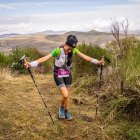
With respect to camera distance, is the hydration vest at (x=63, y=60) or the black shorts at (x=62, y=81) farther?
the black shorts at (x=62, y=81)

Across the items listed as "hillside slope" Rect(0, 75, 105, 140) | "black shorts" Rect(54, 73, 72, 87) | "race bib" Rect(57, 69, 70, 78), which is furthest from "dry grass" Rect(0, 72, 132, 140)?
"race bib" Rect(57, 69, 70, 78)

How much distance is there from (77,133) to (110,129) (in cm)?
67

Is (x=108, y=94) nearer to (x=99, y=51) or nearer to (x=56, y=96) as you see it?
(x=56, y=96)

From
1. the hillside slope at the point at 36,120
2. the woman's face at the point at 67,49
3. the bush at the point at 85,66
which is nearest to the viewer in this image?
the hillside slope at the point at 36,120

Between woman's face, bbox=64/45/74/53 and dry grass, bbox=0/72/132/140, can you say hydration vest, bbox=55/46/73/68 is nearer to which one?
woman's face, bbox=64/45/74/53

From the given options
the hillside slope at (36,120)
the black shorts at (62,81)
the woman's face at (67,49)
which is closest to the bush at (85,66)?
the hillside slope at (36,120)

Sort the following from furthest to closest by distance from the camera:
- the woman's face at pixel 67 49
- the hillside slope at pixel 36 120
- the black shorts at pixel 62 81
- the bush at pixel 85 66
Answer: the bush at pixel 85 66 → the black shorts at pixel 62 81 → the woman's face at pixel 67 49 → the hillside slope at pixel 36 120

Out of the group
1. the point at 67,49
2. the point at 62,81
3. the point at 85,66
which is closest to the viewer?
the point at 67,49

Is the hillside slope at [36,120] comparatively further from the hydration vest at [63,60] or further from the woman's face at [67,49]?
the woman's face at [67,49]

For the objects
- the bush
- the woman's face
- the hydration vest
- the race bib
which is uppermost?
the woman's face

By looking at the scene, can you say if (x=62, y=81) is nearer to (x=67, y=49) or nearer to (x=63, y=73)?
(x=63, y=73)

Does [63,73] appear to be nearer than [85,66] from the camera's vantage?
Yes

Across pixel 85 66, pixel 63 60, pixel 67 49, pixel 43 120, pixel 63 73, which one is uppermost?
pixel 67 49

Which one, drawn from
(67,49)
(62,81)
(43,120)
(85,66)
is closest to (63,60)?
(67,49)
